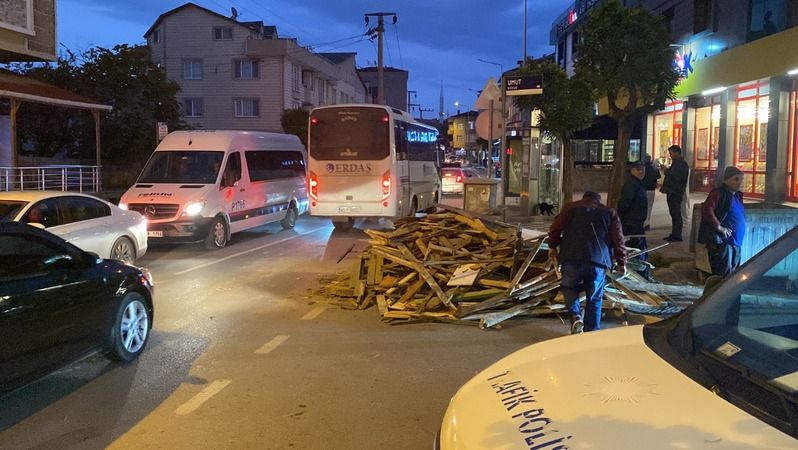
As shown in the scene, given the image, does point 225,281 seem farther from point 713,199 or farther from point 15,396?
point 713,199

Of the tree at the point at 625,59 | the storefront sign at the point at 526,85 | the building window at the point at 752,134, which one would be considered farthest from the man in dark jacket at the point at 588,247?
the building window at the point at 752,134

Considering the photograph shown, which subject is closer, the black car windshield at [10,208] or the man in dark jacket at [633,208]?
the black car windshield at [10,208]

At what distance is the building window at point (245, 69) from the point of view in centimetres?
4775

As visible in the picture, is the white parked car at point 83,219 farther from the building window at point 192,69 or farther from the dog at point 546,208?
the building window at point 192,69

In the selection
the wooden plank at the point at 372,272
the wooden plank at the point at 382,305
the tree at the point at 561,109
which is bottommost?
the wooden plank at the point at 382,305

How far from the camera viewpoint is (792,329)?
2.83 metres

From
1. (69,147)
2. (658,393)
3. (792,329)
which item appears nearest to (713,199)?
(792,329)

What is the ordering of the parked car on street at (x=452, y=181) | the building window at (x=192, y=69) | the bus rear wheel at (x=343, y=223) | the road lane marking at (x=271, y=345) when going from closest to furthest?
the road lane marking at (x=271, y=345)
the bus rear wheel at (x=343, y=223)
the parked car on street at (x=452, y=181)
the building window at (x=192, y=69)

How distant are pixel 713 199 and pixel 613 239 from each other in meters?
2.35

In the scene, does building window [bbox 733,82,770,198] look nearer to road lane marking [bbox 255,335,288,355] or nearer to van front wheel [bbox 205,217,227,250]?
van front wheel [bbox 205,217,227,250]

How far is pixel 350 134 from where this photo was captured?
54.8 feet

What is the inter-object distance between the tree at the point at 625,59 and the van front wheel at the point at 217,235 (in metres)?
8.17

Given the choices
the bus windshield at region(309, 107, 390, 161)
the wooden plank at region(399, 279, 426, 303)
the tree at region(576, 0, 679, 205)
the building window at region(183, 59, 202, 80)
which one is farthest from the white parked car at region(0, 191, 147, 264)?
the building window at region(183, 59, 202, 80)

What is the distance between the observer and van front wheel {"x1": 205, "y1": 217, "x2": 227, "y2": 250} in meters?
14.2
